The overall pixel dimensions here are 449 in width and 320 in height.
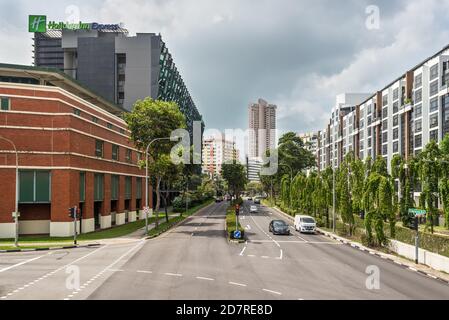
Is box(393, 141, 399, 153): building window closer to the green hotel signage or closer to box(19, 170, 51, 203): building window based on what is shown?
box(19, 170, 51, 203): building window

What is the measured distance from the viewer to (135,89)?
83688mm

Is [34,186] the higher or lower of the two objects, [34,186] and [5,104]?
the lower

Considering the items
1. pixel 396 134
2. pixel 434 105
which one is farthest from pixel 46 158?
pixel 396 134

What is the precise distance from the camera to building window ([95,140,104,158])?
46188 mm

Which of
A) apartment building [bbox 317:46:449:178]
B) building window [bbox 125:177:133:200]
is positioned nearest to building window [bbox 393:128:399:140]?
apartment building [bbox 317:46:449:178]

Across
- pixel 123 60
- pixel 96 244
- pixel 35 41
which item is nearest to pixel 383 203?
pixel 96 244

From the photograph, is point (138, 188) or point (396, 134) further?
point (396, 134)

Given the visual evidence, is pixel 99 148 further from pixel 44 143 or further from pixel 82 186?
pixel 44 143

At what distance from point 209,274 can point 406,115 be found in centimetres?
6471

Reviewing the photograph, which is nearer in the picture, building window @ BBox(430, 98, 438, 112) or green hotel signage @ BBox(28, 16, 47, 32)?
building window @ BBox(430, 98, 438, 112)

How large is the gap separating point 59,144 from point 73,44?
57.8 metres

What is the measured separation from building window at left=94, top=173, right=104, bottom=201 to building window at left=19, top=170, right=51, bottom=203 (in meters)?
7.19

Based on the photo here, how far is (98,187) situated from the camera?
1827 inches

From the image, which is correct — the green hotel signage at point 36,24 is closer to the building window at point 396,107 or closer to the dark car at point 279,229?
the dark car at point 279,229
